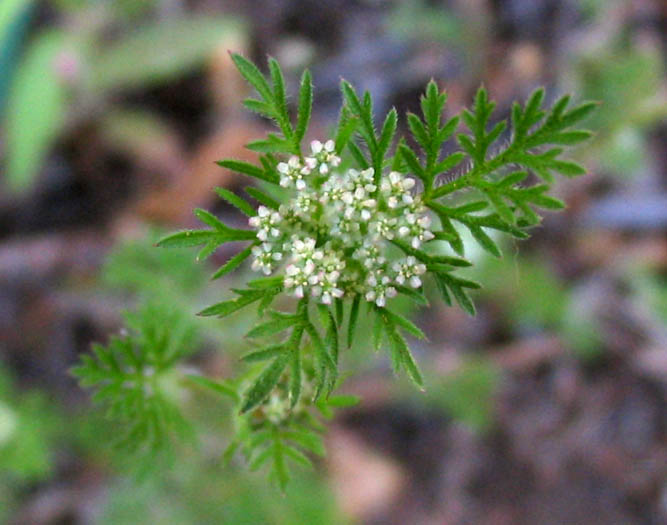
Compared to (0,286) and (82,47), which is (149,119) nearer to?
(82,47)

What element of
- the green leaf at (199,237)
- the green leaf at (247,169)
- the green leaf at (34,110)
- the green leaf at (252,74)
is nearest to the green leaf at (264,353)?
the green leaf at (199,237)

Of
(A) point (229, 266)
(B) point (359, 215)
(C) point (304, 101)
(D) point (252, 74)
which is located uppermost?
(D) point (252, 74)

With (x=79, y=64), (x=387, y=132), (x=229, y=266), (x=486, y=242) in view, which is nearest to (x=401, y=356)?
(x=486, y=242)

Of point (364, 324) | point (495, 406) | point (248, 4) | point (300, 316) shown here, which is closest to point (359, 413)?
point (495, 406)

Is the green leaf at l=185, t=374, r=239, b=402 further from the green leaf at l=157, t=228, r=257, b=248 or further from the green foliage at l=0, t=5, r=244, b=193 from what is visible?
the green foliage at l=0, t=5, r=244, b=193

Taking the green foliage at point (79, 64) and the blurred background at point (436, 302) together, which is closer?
the green foliage at point (79, 64)

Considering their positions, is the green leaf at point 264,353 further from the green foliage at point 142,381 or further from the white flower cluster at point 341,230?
the green foliage at point 142,381

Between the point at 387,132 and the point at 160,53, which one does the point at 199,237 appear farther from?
the point at 160,53
